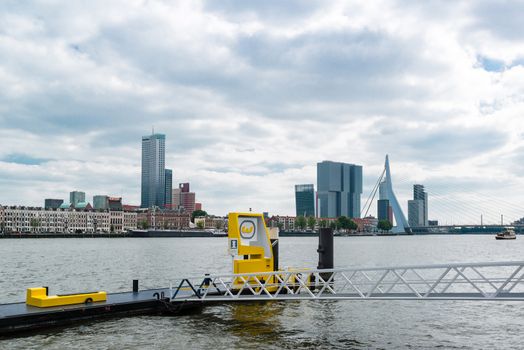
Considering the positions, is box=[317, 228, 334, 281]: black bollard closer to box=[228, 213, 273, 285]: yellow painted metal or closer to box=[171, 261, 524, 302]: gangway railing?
box=[171, 261, 524, 302]: gangway railing

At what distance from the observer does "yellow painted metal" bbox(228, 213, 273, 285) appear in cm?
3052

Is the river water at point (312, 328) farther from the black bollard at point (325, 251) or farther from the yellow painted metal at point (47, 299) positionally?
the black bollard at point (325, 251)

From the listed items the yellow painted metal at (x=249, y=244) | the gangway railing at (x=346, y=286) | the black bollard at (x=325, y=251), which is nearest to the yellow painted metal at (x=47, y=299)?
the gangway railing at (x=346, y=286)

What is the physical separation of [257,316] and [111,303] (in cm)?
723

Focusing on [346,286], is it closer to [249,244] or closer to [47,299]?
[249,244]

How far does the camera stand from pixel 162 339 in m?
22.3

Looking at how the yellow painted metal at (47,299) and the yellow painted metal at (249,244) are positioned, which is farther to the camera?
the yellow painted metal at (249,244)

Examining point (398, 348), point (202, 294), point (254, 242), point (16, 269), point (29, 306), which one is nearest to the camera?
point (398, 348)

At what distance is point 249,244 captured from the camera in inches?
1249

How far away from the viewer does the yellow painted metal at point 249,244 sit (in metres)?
30.5

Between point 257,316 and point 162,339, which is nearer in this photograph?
point 162,339

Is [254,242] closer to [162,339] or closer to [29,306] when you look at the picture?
[162,339]

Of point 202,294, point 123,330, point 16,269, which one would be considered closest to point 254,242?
point 202,294

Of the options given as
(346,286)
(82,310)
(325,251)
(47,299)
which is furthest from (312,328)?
(325,251)
